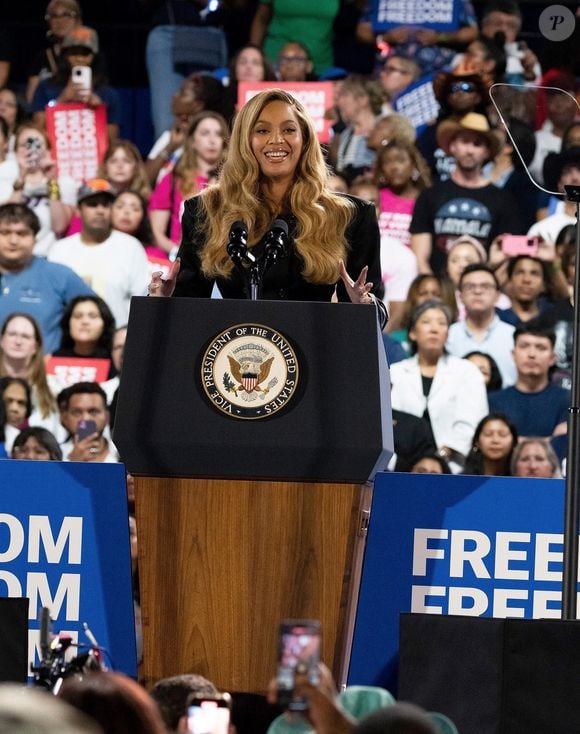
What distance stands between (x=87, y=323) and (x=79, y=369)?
0.68 feet

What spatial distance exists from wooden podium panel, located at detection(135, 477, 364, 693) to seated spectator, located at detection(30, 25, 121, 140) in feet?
16.0

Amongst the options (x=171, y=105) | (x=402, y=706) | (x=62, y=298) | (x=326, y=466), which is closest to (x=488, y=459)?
(x=62, y=298)

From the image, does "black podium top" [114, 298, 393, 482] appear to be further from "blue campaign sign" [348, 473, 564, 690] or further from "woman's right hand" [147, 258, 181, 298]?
"blue campaign sign" [348, 473, 564, 690]

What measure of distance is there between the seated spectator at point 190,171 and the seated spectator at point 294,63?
0.49 meters

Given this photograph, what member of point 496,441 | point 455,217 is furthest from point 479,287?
point 496,441

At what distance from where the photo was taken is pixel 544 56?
384 centimetres

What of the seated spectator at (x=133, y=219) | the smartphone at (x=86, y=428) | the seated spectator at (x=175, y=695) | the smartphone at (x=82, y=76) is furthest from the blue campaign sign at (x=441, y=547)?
the smartphone at (x=82, y=76)

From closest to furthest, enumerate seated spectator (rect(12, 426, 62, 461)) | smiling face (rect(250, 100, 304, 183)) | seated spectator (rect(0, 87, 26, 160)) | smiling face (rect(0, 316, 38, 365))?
smiling face (rect(250, 100, 304, 183))
seated spectator (rect(12, 426, 62, 461))
smiling face (rect(0, 316, 38, 365))
seated spectator (rect(0, 87, 26, 160))

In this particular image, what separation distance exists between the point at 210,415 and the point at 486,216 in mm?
4107

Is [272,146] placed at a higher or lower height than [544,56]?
lower

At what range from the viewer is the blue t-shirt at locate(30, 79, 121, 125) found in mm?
7562

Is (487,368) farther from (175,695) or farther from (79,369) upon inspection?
(175,695)

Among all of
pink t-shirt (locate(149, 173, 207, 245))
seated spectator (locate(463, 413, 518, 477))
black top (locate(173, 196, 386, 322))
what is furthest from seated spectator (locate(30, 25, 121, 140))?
black top (locate(173, 196, 386, 322))

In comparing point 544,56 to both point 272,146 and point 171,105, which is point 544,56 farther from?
point 171,105
